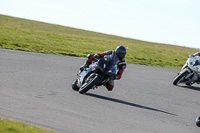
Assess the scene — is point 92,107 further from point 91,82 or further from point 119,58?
point 119,58

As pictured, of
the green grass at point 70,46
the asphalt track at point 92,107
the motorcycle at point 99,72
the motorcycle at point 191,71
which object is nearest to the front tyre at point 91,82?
the motorcycle at point 99,72

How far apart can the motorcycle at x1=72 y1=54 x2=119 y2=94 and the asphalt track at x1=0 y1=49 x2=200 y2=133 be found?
1.02 feet

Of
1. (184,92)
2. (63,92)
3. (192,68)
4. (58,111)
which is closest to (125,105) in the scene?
(63,92)

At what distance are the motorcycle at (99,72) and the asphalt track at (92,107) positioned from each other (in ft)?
1.02

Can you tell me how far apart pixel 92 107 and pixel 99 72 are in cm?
171

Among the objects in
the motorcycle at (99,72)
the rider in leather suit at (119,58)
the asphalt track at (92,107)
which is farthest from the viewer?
the rider in leather suit at (119,58)

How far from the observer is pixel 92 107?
319 inches

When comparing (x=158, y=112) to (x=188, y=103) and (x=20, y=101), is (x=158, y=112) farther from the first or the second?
(x=20, y=101)

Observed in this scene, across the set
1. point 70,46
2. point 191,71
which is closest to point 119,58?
point 191,71

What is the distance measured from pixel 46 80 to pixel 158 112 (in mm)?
4086

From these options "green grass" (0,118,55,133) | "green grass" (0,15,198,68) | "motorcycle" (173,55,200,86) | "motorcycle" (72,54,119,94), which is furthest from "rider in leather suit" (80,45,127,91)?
"green grass" (0,15,198,68)

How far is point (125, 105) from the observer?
29.8 ft

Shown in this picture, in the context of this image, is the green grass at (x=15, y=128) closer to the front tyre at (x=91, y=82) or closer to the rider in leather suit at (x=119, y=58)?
the front tyre at (x=91, y=82)

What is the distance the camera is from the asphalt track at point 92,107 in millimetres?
6331
